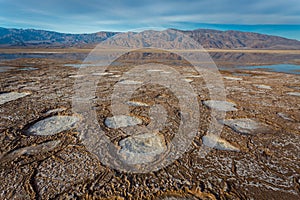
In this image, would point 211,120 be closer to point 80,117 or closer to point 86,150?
point 86,150

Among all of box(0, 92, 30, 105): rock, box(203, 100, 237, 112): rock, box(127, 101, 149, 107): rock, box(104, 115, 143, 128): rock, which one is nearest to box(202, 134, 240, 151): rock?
box(104, 115, 143, 128): rock

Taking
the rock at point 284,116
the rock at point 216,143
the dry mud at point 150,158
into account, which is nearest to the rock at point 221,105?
the dry mud at point 150,158

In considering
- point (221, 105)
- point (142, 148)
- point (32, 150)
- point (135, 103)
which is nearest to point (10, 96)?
point (32, 150)

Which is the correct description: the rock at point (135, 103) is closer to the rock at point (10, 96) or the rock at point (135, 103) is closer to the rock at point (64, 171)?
the rock at point (64, 171)

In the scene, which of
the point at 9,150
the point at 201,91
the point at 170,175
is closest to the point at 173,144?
the point at 170,175

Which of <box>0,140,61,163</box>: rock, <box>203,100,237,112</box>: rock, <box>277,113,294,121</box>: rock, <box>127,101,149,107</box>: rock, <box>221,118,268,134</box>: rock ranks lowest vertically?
<box>0,140,61,163</box>: rock

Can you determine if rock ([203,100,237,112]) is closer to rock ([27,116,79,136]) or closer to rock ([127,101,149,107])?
rock ([127,101,149,107])

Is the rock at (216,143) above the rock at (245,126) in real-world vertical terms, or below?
below
